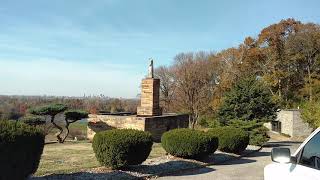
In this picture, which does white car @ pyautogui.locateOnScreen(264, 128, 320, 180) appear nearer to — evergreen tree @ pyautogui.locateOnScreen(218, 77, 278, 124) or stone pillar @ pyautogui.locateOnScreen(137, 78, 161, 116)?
stone pillar @ pyautogui.locateOnScreen(137, 78, 161, 116)

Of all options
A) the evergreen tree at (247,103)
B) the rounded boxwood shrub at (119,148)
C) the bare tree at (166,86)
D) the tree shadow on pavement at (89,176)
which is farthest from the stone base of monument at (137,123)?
the bare tree at (166,86)

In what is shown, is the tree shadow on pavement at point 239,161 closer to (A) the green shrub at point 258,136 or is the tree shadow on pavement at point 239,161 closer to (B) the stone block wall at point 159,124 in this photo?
(B) the stone block wall at point 159,124

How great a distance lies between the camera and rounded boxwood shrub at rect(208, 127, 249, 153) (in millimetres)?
18797

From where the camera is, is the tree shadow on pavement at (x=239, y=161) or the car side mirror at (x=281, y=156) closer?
the car side mirror at (x=281, y=156)

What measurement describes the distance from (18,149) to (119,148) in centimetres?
381

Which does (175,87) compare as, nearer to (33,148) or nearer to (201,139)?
(201,139)

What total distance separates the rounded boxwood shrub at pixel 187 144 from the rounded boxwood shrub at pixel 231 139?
307 cm

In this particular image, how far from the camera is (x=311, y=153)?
4797mm

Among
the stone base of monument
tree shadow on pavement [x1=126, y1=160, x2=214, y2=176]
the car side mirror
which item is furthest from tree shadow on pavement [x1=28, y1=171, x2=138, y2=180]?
the stone base of monument

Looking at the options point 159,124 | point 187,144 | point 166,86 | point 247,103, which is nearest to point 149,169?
point 187,144

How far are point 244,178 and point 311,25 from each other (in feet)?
143

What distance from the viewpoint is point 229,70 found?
2160 inches

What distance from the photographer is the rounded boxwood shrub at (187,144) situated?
598 inches

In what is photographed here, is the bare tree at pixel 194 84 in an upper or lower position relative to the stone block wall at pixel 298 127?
upper
